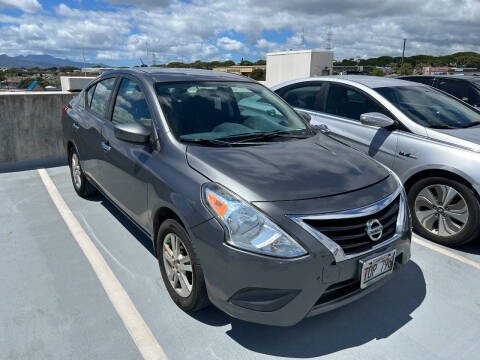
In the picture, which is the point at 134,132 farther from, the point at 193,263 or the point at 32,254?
the point at 32,254

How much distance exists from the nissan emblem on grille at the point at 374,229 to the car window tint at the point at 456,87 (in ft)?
21.6

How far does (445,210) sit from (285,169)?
83.8 inches

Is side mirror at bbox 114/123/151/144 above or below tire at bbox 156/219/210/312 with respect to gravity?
above

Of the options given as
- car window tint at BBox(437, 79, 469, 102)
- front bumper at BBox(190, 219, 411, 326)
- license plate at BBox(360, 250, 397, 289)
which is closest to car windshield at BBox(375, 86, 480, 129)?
license plate at BBox(360, 250, 397, 289)

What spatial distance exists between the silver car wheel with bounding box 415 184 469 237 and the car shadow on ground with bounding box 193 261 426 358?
3.50 ft

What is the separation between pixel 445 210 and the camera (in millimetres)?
3695

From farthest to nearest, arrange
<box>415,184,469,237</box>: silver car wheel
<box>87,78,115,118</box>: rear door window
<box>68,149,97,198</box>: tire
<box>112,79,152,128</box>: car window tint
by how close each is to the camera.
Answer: <box>68,149,97,198</box>: tire < <box>87,78,115,118</box>: rear door window < <box>415,184,469,237</box>: silver car wheel < <box>112,79,152,128</box>: car window tint

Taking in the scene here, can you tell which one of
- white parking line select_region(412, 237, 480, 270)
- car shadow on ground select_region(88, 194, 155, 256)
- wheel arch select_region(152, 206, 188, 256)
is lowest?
car shadow on ground select_region(88, 194, 155, 256)

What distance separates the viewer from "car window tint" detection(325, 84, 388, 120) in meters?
4.54

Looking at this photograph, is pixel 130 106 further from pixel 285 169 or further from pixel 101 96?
pixel 285 169

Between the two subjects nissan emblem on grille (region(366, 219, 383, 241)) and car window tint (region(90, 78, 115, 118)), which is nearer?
nissan emblem on grille (region(366, 219, 383, 241))

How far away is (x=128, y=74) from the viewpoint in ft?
11.8

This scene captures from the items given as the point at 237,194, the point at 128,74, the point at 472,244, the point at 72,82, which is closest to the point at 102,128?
the point at 128,74

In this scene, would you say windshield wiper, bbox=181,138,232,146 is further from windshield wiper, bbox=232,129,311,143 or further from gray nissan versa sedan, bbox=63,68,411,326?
windshield wiper, bbox=232,129,311,143
